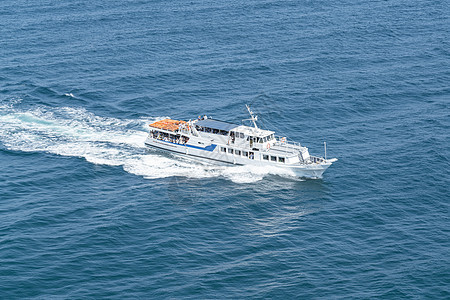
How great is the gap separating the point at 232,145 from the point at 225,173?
7.10 m

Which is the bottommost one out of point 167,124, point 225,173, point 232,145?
point 225,173

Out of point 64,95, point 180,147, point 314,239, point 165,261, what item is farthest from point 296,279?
point 64,95

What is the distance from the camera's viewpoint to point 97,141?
132875mm

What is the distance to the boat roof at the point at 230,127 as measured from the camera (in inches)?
4875

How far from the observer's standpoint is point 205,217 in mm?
102375

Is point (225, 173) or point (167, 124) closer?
point (225, 173)

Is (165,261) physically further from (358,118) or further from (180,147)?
(358,118)

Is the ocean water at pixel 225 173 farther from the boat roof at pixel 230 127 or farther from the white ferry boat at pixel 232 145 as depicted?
the boat roof at pixel 230 127

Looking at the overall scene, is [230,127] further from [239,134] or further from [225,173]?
[225,173]

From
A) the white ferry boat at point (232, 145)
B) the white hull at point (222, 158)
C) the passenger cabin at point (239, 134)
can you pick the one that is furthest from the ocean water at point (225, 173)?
the passenger cabin at point (239, 134)

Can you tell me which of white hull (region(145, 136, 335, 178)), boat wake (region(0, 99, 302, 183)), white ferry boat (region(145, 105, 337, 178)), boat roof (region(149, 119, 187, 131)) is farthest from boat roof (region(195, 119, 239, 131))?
boat wake (region(0, 99, 302, 183))

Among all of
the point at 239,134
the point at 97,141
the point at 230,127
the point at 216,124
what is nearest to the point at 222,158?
the point at 239,134

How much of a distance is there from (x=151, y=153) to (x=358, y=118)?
48142 millimetres

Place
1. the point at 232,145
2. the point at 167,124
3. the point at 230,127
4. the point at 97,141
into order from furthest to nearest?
the point at 167,124 < the point at 97,141 < the point at 230,127 < the point at 232,145
